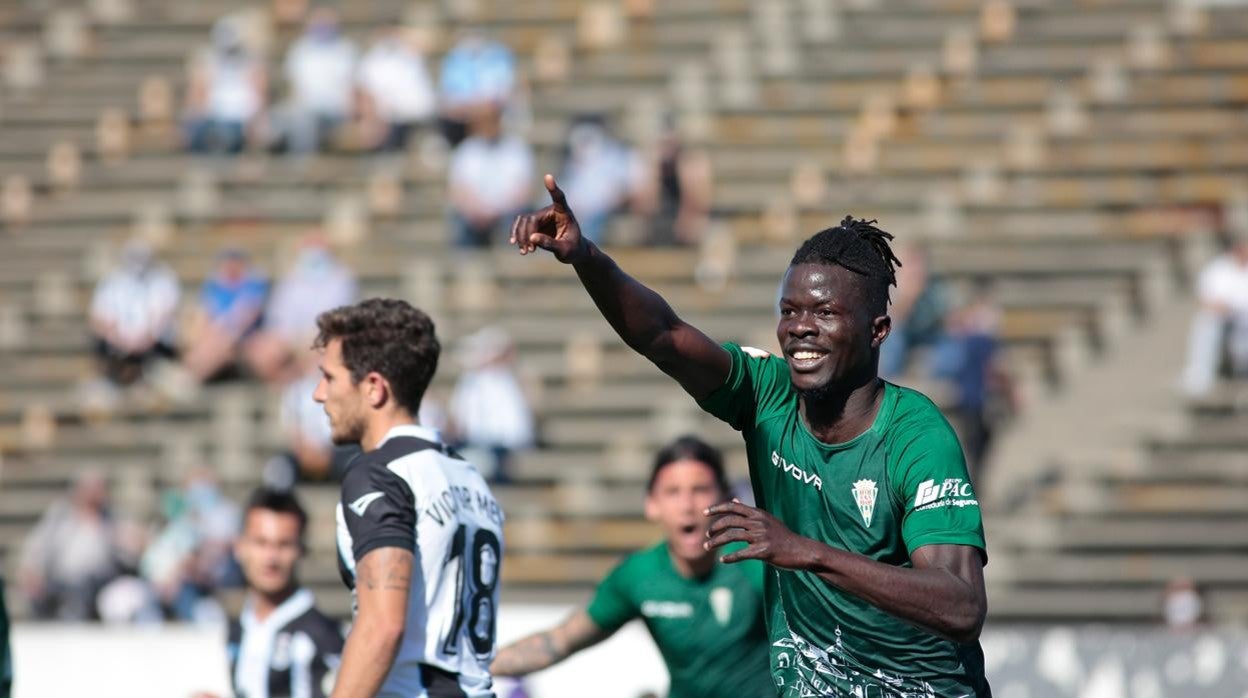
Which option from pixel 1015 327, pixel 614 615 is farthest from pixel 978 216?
pixel 614 615

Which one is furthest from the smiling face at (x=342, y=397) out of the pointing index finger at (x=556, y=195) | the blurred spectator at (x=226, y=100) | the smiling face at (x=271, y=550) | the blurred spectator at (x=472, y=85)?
the blurred spectator at (x=226, y=100)

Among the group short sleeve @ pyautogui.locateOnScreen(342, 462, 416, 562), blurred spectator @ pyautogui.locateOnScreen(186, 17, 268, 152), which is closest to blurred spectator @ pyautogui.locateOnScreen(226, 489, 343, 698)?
short sleeve @ pyautogui.locateOnScreen(342, 462, 416, 562)

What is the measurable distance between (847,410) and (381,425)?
166 centimetres

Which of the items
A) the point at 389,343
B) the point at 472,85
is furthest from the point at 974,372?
the point at 389,343

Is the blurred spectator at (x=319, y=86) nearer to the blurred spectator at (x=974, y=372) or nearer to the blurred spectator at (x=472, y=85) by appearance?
the blurred spectator at (x=472, y=85)

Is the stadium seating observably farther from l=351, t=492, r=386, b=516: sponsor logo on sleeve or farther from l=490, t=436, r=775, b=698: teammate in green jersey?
l=351, t=492, r=386, b=516: sponsor logo on sleeve

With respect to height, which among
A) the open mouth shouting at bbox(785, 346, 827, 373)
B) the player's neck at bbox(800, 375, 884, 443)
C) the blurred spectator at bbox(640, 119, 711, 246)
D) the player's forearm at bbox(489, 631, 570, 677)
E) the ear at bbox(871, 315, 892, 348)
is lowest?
the player's forearm at bbox(489, 631, 570, 677)

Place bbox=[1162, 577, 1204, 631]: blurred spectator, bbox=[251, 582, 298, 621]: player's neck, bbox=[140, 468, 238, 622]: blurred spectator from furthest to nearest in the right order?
bbox=[140, 468, 238, 622]: blurred spectator, bbox=[1162, 577, 1204, 631]: blurred spectator, bbox=[251, 582, 298, 621]: player's neck

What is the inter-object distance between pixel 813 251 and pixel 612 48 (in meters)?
17.1

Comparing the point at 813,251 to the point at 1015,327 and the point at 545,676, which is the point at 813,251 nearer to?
the point at 545,676

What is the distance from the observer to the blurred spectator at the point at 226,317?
19.0 metres

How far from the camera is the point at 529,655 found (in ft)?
26.0

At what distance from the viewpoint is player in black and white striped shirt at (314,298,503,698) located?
5930mm

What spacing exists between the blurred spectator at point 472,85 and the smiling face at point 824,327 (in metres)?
15.1
